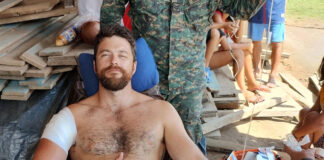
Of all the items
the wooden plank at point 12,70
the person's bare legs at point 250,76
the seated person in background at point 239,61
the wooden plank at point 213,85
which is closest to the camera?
the wooden plank at point 12,70

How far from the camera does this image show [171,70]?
2895 mm

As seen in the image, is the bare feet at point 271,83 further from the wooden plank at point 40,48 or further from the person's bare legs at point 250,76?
the wooden plank at point 40,48

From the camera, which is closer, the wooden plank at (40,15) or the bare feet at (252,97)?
the wooden plank at (40,15)

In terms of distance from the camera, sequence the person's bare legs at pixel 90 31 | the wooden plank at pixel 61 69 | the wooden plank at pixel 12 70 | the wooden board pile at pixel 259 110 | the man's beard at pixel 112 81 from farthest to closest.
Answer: the wooden board pile at pixel 259 110, the person's bare legs at pixel 90 31, the wooden plank at pixel 61 69, the wooden plank at pixel 12 70, the man's beard at pixel 112 81

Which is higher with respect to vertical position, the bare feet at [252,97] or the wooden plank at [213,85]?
the wooden plank at [213,85]

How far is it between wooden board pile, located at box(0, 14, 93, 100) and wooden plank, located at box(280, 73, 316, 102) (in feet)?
11.2

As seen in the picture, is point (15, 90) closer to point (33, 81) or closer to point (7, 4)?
point (33, 81)

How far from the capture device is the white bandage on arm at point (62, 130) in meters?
2.16

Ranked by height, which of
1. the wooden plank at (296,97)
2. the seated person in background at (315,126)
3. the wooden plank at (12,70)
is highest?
the wooden plank at (12,70)

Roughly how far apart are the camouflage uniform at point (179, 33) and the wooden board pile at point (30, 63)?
46cm

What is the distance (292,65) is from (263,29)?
153 centimetres

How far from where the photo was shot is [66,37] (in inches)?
128

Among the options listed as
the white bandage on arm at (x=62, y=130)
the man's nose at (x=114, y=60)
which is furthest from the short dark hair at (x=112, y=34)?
the white bandage on arm at (x=62, y=130)

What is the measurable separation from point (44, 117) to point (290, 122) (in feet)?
10.4
